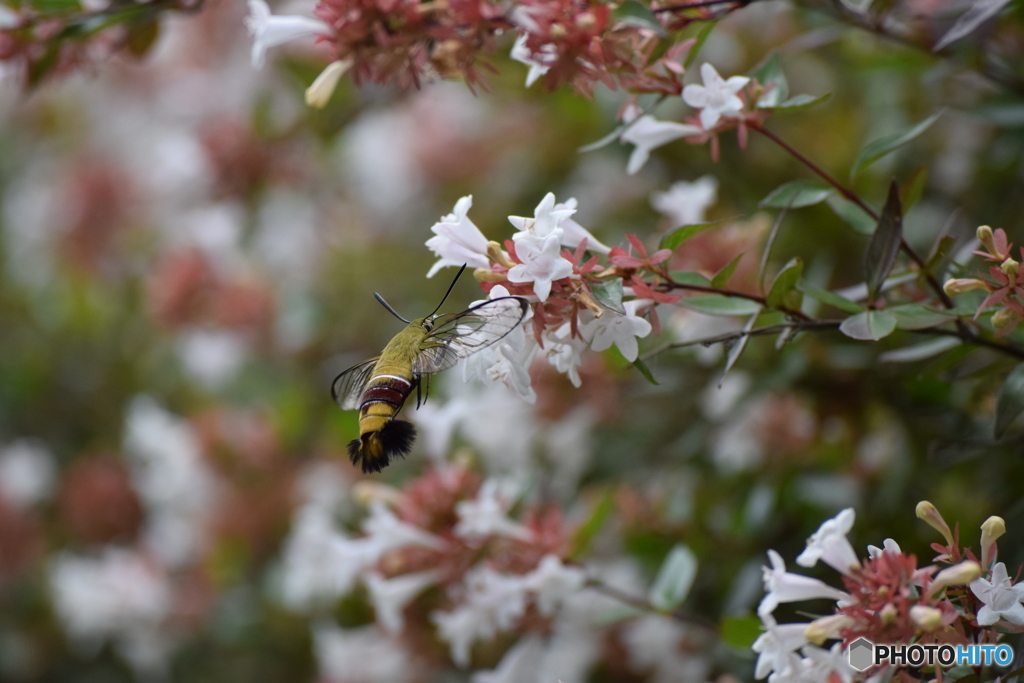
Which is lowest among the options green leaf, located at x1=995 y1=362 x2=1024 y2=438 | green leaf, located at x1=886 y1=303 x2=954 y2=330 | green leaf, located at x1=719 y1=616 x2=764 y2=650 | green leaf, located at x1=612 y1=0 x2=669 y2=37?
green leaf, located at x1=719 y1=616 x2=764 y2=650

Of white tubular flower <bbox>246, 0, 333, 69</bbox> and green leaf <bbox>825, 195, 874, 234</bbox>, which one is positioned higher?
white tubular flower <bbox>246, 0, 333, 69</bbox>

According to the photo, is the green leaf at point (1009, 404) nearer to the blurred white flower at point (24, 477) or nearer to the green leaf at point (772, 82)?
the green leaf at point (772, 82)

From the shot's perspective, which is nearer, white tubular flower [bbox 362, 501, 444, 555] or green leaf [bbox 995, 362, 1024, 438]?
green leaf [bbox 995, 362, 1024, 438]

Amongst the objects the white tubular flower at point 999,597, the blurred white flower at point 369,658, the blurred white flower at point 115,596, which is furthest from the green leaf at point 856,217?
the blurred white flower at point 115,596

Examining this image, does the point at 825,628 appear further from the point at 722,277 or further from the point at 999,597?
the point at 722,277

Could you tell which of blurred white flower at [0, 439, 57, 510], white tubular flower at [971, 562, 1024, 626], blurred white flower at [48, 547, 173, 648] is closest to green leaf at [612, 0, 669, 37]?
white tubular flower at [971, 562, 1024, 626]

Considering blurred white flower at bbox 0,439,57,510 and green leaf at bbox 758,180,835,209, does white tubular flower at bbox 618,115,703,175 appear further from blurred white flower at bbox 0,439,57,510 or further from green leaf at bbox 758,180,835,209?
blurred white flower at bbox 0,439,57,510

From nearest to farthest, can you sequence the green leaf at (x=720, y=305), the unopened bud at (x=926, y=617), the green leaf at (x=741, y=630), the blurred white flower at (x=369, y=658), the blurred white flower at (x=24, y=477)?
the unopened bud at (x=926, y=617) < the green leaf at (x=720, y=305) < the green leaf at (x=741, y=630) < the blurred white flower at (x=369, y=658) < the blurred white flower at (x=24, y=477)

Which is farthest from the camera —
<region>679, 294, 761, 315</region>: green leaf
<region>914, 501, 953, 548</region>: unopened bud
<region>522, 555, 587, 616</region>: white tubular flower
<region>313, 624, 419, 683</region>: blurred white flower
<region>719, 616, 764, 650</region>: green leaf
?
<region>313, 624, 419, 683</region>: blurred white flower
